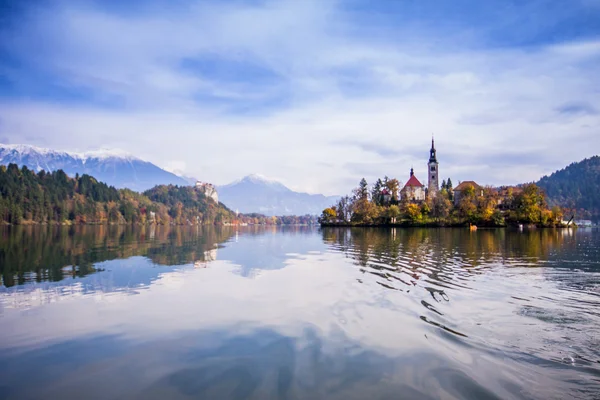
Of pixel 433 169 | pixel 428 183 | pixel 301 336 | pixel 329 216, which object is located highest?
pixel 433 169

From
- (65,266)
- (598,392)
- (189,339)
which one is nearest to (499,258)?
(598,392)

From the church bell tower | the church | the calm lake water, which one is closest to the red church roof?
the church

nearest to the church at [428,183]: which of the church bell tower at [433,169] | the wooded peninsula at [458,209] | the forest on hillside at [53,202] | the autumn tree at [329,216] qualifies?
the church bell tower at [433,169]

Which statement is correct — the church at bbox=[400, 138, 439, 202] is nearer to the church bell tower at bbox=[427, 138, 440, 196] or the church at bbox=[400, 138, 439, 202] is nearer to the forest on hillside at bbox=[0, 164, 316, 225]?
the church bell tower at bbox=[427, 138, 440, 196]

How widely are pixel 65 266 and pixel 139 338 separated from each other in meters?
19.5

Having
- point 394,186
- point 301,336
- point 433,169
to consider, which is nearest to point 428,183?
point 433,169

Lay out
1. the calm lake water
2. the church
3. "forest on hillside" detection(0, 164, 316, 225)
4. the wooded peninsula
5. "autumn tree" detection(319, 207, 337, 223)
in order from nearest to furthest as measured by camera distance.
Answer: the calm lake water < the wooded peninsula < "forest on hillside" detection(0, 164, 316, 225) < the church < "autumn tree" detection(319, 207, 337, 223)

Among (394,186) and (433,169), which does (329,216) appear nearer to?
(394,186)

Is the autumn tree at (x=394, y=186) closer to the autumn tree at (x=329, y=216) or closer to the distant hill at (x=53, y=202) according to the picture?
the autumn tree at (x=329, y=216)

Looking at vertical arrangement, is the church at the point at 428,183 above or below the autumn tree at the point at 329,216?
above

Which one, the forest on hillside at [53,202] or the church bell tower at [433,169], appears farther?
the church bell tower at [433,169]

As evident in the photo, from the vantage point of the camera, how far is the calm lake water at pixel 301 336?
8.79 meters

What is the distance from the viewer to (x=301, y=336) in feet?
40.4

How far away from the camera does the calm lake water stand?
8.79 meters
